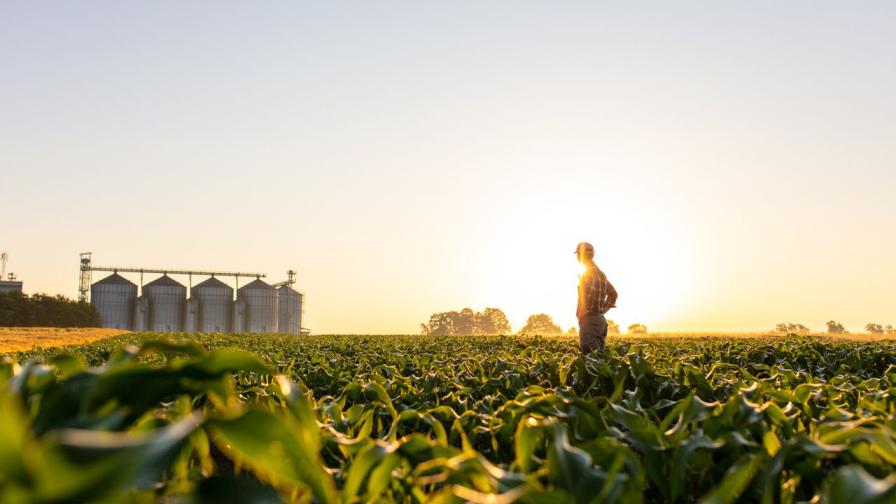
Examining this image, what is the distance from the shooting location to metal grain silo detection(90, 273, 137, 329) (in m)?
93.6

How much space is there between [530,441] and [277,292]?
339 ft

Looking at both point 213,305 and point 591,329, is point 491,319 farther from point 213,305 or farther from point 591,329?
point 591,329

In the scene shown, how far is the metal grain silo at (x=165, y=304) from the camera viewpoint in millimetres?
95438

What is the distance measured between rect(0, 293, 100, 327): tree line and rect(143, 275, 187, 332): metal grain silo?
33.3 ft

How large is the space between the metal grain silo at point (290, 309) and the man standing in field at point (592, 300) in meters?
93.9

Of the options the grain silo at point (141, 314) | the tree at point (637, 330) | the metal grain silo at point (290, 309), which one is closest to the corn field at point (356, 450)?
the tree at point (637, 330)

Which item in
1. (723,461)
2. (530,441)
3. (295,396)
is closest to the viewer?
(295,396)

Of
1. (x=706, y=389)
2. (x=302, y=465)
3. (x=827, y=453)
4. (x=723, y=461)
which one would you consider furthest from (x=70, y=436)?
(x=706, y=389)

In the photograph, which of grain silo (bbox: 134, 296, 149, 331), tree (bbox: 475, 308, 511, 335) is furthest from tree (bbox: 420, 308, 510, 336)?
grain silo (bbox: 134, 296, 149, 331)

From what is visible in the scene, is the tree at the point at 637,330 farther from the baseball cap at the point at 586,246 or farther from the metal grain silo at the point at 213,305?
the metal grain silo at the point at 213,305

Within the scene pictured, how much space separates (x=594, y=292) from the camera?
37.0ft

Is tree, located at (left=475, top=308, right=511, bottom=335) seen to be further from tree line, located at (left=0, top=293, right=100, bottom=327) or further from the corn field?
the corn field

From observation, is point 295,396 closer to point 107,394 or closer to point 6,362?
point 107,394

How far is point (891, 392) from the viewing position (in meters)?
3.45
